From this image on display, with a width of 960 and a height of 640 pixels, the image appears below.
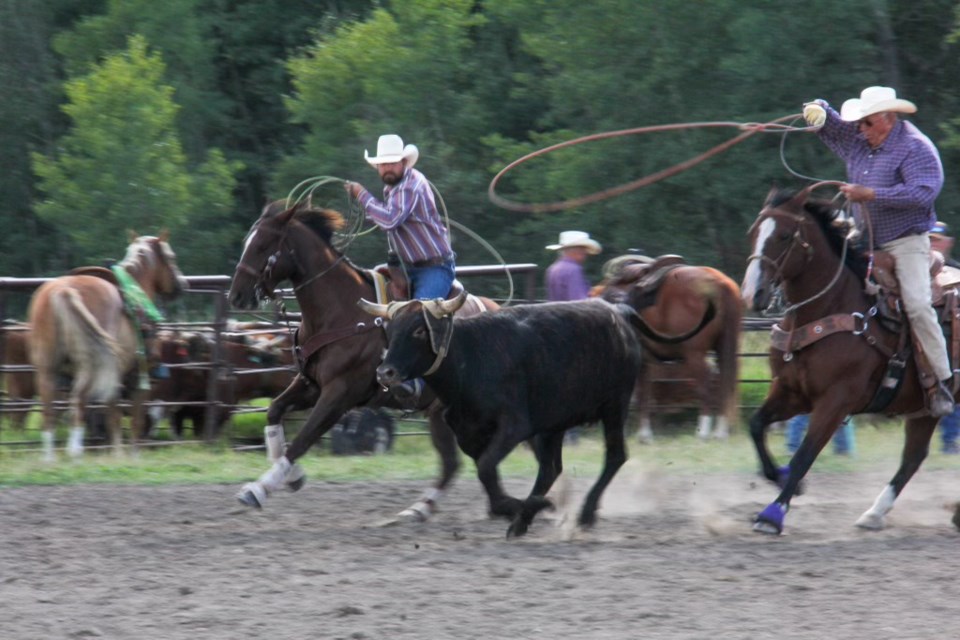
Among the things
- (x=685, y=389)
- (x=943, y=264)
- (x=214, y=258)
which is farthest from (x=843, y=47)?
(x=943, y=264)

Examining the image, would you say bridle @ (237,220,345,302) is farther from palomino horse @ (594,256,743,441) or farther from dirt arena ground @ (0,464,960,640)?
palomino horse @ (594,256,743,441)

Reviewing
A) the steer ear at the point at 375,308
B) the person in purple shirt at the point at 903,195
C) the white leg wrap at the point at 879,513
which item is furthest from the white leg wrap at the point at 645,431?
the steer ear at the point at 375,308

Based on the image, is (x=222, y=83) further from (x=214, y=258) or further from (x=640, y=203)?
(x=640, y=203)

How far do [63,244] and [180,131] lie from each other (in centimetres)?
399

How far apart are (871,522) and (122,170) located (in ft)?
84.9

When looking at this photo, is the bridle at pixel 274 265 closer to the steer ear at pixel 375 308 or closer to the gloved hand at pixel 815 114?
the steer ear at pixel 375 308

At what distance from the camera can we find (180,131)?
35.5m

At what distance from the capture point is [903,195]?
752cm

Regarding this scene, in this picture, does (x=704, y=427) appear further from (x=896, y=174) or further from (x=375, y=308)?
(x=375, y=308)

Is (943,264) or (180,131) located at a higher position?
(180,131)

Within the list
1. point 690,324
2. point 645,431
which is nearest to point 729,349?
point 690,324

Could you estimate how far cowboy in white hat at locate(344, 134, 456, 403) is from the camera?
27.0 feet

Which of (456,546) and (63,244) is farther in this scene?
(63,244)

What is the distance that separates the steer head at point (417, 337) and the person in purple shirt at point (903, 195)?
2.25 m
